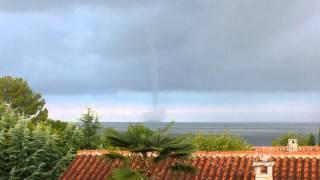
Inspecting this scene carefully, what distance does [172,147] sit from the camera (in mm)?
26812

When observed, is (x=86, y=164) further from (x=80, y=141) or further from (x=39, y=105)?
(x=39, y=105)

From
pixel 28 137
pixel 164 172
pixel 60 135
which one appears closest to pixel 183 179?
pixel 164 172

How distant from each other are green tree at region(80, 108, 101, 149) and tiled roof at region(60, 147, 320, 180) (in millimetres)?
20627

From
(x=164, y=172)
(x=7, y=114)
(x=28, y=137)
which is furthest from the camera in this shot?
(x=7, y=114)

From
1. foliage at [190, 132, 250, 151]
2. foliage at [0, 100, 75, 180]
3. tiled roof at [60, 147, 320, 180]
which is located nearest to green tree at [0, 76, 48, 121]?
foliage at [190, 132, 250, 151]

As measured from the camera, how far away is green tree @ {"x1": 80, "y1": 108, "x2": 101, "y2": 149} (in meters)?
55.8

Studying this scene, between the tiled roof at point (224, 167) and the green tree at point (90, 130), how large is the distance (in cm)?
2063

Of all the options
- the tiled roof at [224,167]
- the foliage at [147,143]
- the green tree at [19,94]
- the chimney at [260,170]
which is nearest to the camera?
the foliage at [147,143]

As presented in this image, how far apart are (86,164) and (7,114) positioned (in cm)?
1314

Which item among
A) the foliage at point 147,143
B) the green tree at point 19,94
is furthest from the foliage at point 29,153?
the green tree at point 19,94

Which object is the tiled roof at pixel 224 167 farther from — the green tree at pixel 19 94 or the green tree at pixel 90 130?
the green tree at pixel 19 94

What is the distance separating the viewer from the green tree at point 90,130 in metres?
55.8

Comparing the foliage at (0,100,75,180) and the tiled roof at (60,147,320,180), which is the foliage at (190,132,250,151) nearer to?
the foliage at (0,100,75,180)

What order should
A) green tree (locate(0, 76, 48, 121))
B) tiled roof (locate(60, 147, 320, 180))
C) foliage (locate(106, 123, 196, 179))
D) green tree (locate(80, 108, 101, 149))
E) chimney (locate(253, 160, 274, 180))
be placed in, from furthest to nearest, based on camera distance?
green tree (locate(0, 76, 48, 121)), green tree (locate(80, 108, 101, 149)), tiled roof (locate(60, 147, 320, 180)), chimney (locate(253, 160, 274, 180)), foliage (locate(106, 123, 196, 179))
